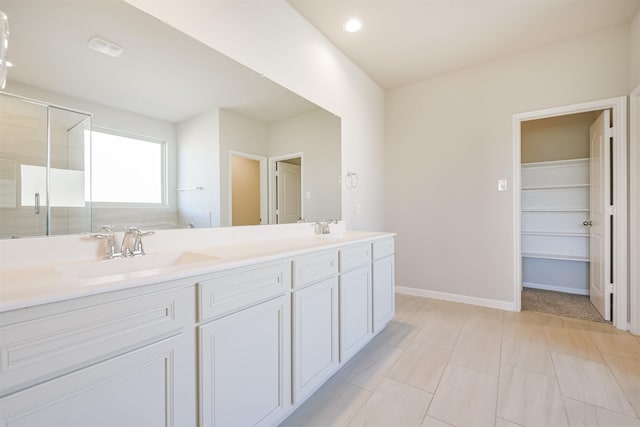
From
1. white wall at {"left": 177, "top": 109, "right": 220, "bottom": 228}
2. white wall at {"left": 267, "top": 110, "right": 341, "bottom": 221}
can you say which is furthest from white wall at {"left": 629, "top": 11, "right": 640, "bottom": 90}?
white wall at {"left": 177, "top": 109, "right": 220, "bottom": 228}

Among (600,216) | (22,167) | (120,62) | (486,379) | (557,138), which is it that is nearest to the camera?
(22,167)

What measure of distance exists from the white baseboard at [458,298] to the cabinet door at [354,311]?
1608 millimetres

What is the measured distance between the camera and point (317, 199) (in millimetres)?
2453

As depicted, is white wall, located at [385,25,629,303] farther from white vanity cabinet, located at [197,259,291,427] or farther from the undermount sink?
the undermount sink

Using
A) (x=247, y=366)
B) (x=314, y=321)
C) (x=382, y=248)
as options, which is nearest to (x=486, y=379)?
(x=382, y=248)

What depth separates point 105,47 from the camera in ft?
3.89

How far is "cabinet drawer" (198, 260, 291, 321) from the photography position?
101cm

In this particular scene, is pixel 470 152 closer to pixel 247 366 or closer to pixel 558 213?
pixel 558 213

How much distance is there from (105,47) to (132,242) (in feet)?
Answer: 2.84

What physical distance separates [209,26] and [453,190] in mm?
2888

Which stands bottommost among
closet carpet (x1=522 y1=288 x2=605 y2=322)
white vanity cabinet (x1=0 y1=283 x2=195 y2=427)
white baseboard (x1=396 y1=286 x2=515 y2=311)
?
closet carpet (x1=522 y1=288 x2=605 y2=322)

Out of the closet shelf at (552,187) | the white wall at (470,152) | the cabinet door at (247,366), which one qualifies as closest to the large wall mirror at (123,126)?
the cabinet door at (247,366)

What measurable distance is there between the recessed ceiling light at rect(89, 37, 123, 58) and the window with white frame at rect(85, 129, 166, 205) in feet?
1.12

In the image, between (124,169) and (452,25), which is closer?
(124,169)
